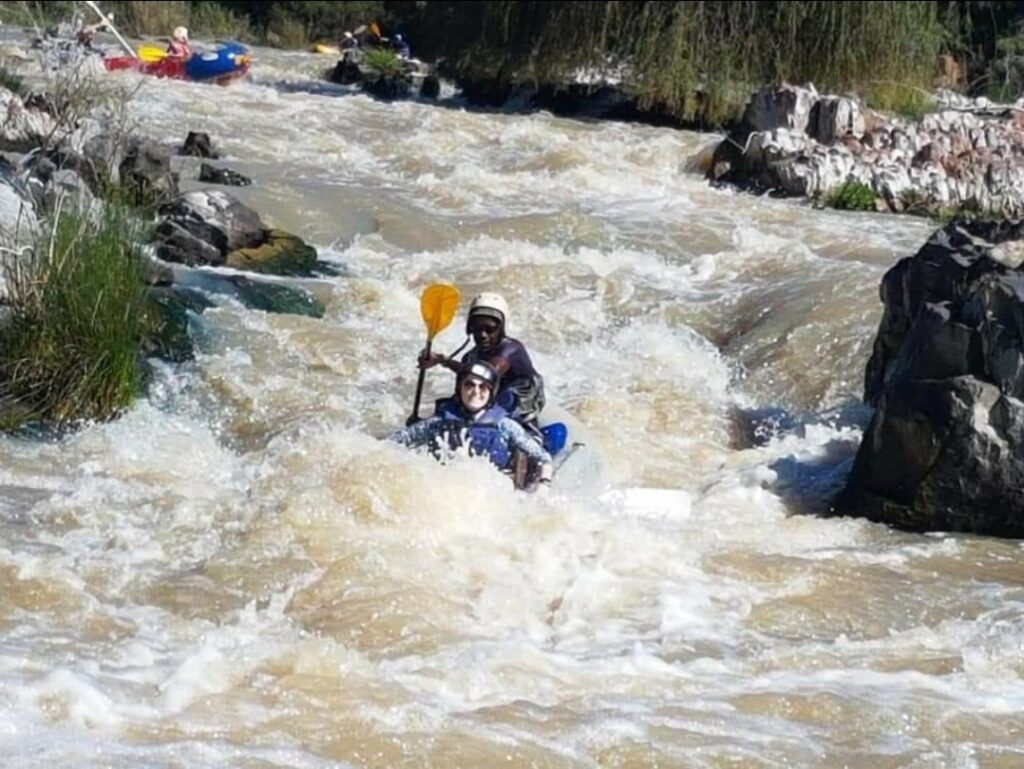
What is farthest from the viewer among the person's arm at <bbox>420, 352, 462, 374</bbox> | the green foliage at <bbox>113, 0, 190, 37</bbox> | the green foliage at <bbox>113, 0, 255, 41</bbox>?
the green foliage at <bbox>113, 0, 255, 41</bbox>

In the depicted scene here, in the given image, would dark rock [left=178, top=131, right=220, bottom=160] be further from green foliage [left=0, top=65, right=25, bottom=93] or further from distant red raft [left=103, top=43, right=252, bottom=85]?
distant red raft [left=103, top=43, right=252, bottom=85]

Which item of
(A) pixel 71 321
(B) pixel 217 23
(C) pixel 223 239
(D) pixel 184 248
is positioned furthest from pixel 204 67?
(A) pixel 71 321

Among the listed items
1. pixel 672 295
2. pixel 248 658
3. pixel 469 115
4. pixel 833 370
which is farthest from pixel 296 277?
pixel 469 115

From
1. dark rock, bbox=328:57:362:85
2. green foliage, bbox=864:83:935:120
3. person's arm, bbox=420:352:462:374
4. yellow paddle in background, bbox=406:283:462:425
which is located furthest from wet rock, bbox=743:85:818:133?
person's arm, bbox=420:352:462:374

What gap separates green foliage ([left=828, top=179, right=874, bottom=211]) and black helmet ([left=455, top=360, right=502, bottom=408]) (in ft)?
26.2

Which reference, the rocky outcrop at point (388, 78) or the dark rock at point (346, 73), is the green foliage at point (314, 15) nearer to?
the rocky outcrop at point (388, 78)

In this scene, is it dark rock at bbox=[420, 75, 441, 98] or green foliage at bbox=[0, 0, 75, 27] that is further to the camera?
dark rock at bbox=[420, 75, 441, 98]

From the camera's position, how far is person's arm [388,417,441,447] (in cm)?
668

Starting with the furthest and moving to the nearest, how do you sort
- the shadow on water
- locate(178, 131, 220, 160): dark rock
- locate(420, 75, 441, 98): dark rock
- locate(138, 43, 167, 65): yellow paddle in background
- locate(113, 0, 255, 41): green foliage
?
locate(113, 0, 255, 41): green foliage
locate(420, 75, 441, 98): dark rock
locate(138, 43, 167, 65): yellow paddle in background
locate(178, 131, 220, 160): dark rock
the shadow on water

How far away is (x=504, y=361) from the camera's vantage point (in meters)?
6.89

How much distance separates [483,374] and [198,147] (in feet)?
25.1

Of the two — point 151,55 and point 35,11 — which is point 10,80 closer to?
point 35,11

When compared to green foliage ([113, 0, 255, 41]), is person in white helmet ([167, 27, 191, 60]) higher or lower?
lower

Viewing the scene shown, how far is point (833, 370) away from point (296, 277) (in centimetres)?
341
